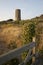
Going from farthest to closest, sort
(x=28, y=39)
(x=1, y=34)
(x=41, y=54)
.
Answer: (x=1, y=34)
(x=41, y=54)
(x=28, y=39)

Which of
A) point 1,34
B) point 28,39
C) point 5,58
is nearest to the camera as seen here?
point 5,58

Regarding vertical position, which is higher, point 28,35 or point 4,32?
point 28,35

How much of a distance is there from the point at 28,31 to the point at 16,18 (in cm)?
1371

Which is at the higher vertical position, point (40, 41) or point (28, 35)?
point (28, 35)

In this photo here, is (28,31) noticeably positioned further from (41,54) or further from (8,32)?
(8,32)

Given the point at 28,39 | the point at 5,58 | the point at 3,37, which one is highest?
the point at 5,58

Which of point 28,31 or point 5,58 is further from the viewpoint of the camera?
point 28,31

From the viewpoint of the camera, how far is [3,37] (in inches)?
582

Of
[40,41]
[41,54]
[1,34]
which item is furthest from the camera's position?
[1,34]

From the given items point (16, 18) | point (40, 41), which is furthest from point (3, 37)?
point (16, 18)

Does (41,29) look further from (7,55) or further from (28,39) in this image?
(7,55)

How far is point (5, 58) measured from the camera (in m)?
3.51

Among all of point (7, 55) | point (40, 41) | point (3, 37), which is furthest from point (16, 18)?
point (7, 55)

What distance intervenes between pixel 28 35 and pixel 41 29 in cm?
611
